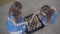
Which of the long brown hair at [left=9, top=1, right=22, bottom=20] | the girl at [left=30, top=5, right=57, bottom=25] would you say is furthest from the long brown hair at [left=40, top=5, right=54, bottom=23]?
the long brown hair at [left=9, top=1, right=22, bottom=20]

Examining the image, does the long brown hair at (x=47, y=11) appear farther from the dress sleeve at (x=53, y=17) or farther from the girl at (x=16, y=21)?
the girl at (x=16, y=21)

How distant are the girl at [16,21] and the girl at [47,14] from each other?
0.14 meters

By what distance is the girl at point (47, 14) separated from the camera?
4.84ft

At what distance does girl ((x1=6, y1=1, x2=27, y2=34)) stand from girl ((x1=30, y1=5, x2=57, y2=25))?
0.14 m

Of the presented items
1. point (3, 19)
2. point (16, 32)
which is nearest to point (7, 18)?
point (3, 19)

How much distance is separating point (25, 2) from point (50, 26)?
29 cm

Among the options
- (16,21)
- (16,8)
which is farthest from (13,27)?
(16,8)

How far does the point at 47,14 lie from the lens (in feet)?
4.90

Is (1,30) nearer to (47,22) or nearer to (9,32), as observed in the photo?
(9,32)

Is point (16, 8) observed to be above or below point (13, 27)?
above

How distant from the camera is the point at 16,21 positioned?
146 cm

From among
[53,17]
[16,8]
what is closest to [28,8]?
[16,8]

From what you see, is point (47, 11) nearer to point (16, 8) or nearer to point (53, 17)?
point (53, 17)

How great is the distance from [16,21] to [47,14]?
26cm
